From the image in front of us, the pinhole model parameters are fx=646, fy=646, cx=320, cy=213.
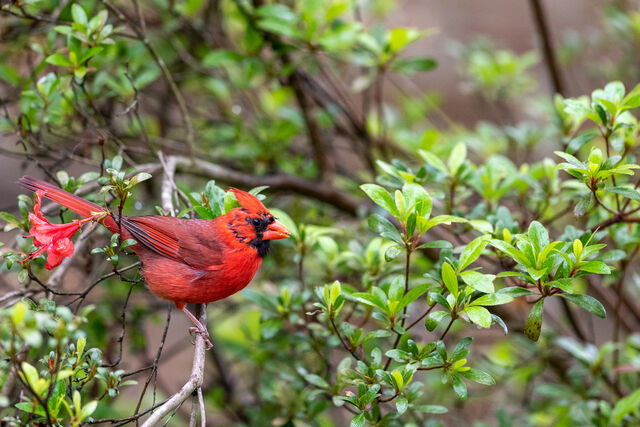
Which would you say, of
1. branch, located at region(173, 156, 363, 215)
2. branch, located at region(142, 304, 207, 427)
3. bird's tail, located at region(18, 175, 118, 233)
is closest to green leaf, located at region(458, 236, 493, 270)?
branch, located at region(142, 304, 207, 427)

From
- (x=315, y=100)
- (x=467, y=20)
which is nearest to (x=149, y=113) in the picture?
(x=315, y=100)

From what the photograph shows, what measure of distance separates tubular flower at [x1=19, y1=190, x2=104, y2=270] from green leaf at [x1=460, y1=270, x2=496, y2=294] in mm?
1092

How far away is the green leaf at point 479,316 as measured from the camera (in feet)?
5.78

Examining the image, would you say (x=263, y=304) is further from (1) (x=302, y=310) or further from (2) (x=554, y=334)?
(2) (x=554, y=334)

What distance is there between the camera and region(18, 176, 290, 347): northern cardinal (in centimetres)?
229

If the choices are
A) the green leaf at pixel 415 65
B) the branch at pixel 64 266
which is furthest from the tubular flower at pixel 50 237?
the green leaf at pixel 415 65

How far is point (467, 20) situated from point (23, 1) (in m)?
6.86

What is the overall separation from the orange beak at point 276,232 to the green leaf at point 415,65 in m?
1.23

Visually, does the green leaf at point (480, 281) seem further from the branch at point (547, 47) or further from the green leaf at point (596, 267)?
the branch at point (547, 47)

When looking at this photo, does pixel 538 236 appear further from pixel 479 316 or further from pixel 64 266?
pixel 64 266

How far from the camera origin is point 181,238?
2328mm

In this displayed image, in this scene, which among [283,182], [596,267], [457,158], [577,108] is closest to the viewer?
[596,267]

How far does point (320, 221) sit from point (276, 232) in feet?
4.56

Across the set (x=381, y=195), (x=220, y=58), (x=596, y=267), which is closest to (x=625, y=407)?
(x=596, y=267)
